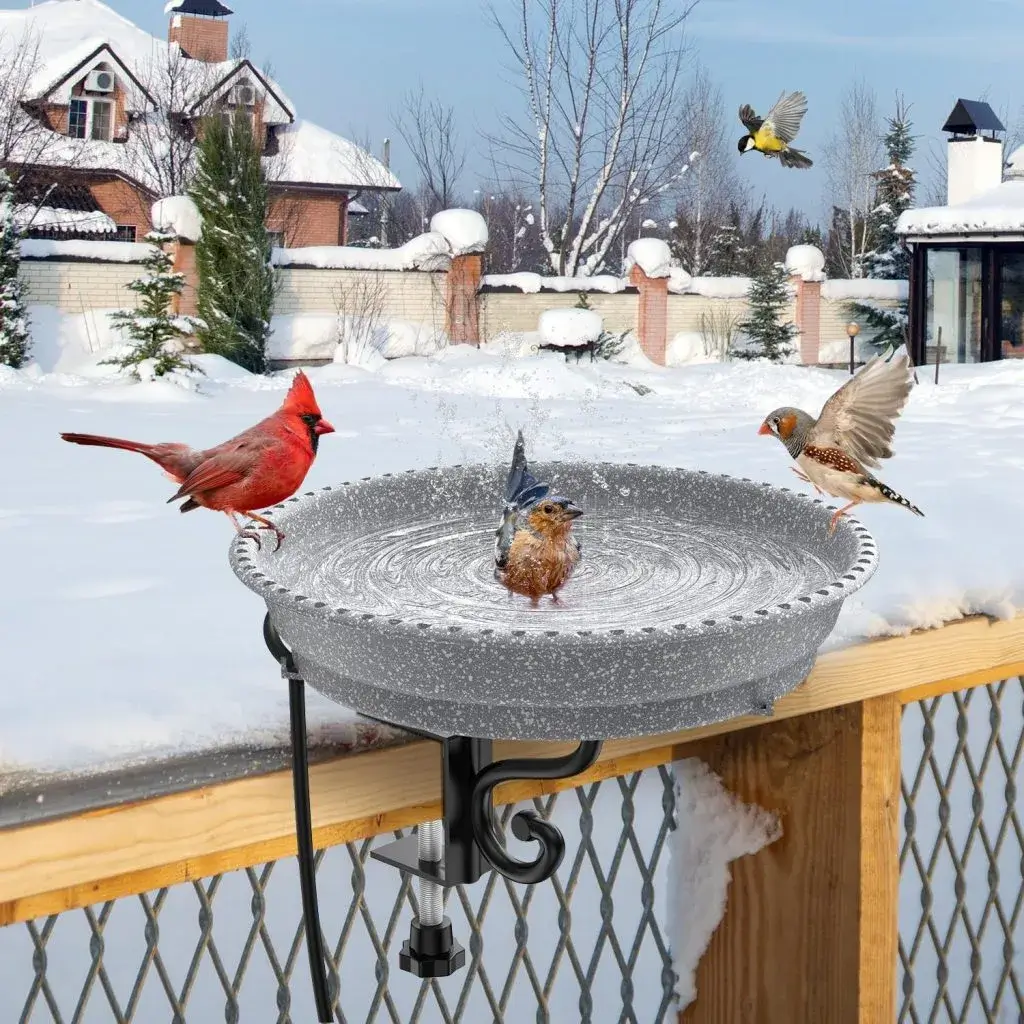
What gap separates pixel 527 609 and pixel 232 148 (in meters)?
11.6

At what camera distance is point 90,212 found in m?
17.8

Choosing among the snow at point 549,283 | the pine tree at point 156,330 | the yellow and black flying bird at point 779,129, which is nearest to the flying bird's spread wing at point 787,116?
the yellow and black flying bird at point 779,129

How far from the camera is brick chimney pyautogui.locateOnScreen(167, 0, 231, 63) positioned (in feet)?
62.8

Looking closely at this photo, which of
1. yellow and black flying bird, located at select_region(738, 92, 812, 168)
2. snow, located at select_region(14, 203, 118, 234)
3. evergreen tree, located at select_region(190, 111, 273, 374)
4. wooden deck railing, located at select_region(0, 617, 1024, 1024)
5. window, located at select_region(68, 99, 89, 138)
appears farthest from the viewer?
window, located at select_region(68, 99, 89, 138)

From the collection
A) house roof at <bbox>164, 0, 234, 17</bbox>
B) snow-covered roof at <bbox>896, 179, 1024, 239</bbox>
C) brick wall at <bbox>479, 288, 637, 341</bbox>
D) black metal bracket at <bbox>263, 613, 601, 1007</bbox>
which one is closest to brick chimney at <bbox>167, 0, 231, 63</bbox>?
house roof at <bbox>164, 0, 234, 17</bbox>

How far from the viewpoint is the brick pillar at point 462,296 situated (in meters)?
14.5

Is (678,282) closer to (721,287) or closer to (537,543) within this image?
(721,287)

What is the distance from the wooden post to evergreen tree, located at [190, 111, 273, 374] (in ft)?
36.5

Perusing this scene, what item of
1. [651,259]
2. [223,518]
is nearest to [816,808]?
[223,518]

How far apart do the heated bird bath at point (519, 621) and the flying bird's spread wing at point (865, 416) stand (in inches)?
2.4

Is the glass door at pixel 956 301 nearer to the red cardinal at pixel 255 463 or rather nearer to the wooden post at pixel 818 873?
the wooden post at pixel 818 873

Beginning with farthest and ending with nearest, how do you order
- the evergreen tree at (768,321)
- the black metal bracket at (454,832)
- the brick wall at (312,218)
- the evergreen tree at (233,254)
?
the brick wall at (312,218), the evergreen tree at (768,321), the evergreen tree at (233,254), the black metal bracket at (454,832)

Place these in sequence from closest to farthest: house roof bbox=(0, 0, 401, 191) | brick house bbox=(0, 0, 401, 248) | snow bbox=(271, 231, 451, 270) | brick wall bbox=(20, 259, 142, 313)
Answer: brick wall bbox=(20, 259, 142, 313) → snow bbox=(271, 231, 451, 270) → brick house bbox=(0, 0, 401, 248) → house roof bbox=(0, 0, 401, 191)

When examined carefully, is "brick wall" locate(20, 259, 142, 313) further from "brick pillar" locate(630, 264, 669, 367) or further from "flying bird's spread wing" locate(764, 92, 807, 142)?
"flying bird's spread wing" locate(764, 92, 807, 142)
